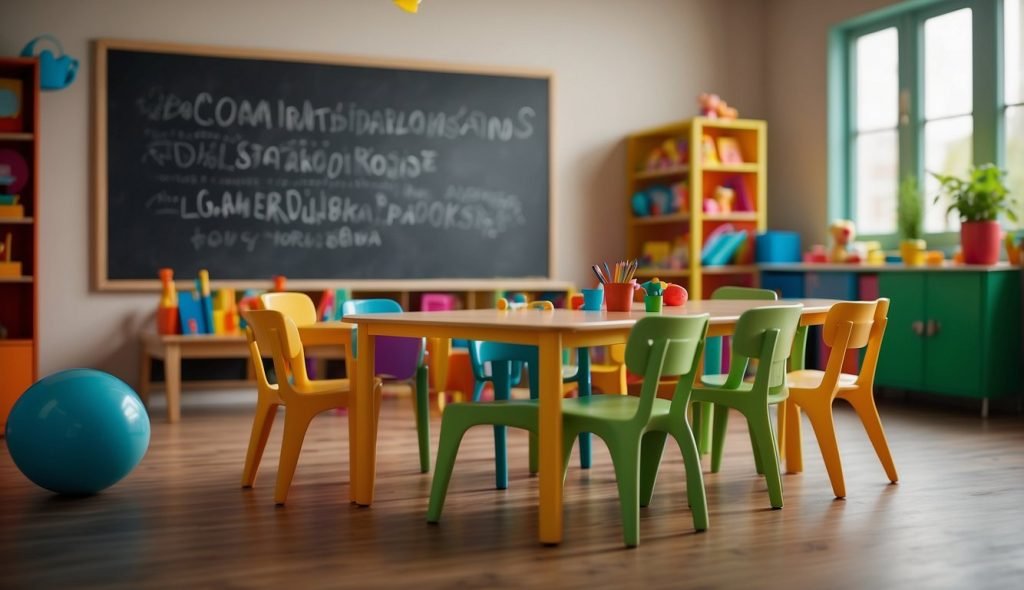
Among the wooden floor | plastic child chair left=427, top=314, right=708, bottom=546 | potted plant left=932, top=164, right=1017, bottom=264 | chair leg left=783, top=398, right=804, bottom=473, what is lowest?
the wooden floor

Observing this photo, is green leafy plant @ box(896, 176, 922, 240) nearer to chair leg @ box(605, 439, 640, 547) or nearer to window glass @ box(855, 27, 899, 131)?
window glass @ box(855, 27, 899, 131)

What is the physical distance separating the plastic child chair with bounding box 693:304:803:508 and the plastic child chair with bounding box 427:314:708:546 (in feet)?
0.65

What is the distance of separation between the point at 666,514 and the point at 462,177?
3636 millimetres

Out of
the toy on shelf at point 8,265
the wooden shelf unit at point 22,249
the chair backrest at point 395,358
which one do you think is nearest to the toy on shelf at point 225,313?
the wooden shelf unit at point 22,249

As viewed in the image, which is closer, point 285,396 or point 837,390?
point 285,396

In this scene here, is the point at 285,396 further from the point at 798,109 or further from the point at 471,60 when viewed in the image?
the point at 798,109

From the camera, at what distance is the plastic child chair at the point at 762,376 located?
3.31 meters

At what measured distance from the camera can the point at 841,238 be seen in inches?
253

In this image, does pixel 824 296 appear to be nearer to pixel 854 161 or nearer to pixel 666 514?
pixel 854 161

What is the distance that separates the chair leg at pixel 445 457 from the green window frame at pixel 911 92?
3.91 m

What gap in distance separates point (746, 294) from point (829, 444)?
109 centimetres

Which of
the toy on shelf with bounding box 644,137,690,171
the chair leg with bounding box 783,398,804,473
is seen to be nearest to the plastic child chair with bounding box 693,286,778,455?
the chair leg with bounding box 783,398,804,473

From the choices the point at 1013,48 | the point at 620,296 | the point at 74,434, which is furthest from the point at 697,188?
the point at 74,434

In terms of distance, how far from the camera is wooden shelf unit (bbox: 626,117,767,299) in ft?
21.6
